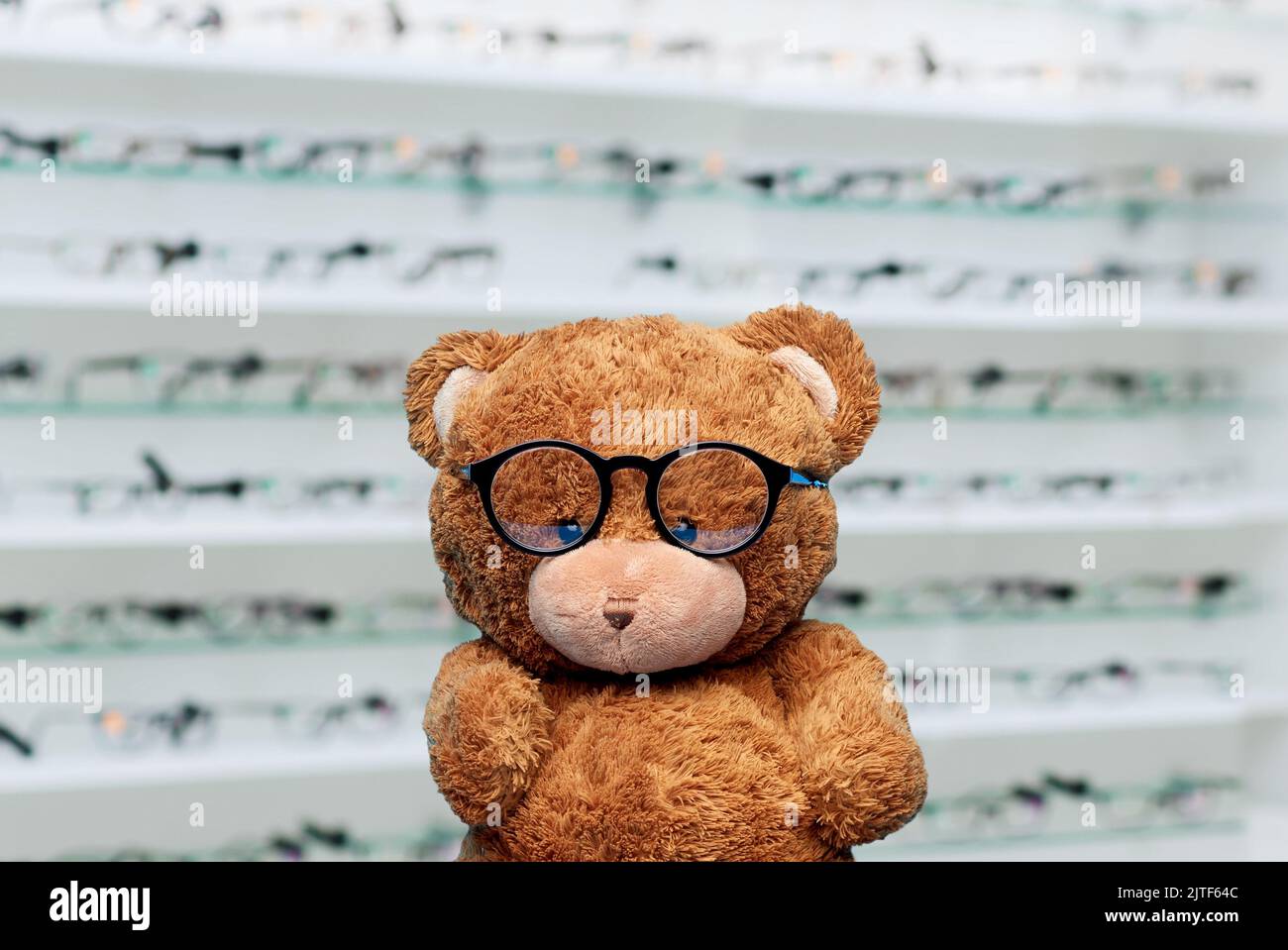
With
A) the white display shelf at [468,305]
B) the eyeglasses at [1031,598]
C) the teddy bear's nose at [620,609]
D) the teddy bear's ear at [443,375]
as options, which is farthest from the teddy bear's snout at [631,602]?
the eyeglasses at [1031,598]

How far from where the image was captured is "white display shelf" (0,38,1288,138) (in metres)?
1.63

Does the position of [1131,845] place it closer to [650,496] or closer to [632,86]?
[632,86]

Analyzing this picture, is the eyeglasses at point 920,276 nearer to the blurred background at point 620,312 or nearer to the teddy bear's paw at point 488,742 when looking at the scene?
the blurred background at point 620,312

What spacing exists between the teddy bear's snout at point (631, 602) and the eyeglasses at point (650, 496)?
0.01 m

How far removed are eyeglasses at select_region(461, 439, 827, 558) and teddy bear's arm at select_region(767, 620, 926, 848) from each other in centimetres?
11

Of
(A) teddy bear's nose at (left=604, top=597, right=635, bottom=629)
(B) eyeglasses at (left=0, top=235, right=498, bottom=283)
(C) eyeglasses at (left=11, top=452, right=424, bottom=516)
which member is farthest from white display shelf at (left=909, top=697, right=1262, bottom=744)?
(A) teddy bear's nose at (left=604, top=597, right=635, bottom=629)

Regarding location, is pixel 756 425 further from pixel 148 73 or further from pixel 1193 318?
pixel 1193 318

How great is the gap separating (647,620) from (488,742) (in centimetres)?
11

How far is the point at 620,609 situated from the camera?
0.65 m

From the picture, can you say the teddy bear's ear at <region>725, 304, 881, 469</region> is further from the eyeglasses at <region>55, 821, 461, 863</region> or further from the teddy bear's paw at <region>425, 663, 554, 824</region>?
the eyeglasses at <region>55, 821, 461, 863</region>

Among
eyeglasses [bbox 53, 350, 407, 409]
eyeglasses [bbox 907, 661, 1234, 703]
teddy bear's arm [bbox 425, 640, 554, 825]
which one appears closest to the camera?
teddy bear's arm [bbox 425, 640, 554, 825]

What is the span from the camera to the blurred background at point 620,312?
1674 mm

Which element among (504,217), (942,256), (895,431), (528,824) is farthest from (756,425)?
(942,256)

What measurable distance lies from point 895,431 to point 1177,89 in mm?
793
